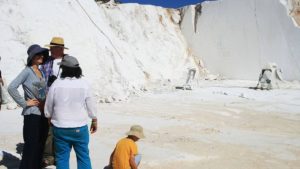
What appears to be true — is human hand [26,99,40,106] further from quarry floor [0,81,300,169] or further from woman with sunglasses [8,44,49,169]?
quarry floor [0,81,300,169]

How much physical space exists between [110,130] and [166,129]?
1.16 metres

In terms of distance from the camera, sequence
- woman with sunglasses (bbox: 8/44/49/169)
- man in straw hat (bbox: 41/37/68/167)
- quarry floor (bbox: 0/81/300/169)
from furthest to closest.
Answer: quarry floor (bbox: 0/81/300/169), man in straw hat (bbox: 41/37/68/167), woman with sunglasses (bbox: 8/44/49/169)

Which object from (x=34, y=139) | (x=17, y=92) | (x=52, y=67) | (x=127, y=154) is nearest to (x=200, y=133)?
(x=127, y=154)

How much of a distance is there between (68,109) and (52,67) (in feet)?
2.72

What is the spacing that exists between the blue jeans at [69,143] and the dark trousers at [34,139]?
40cm

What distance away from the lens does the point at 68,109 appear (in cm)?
357

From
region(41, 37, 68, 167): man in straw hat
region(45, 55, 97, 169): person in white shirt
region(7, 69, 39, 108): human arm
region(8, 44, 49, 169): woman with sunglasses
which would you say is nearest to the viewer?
region(45, 55, 97, 169): person in white shirt

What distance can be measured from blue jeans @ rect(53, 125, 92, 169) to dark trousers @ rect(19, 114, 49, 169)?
0.40 m

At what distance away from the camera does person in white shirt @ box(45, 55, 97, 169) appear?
356cm

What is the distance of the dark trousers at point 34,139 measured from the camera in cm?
395

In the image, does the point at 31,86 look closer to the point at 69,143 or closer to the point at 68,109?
the point at 68,109

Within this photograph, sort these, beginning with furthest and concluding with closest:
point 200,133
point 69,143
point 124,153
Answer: point 200,133
point 124,153
point 69,143

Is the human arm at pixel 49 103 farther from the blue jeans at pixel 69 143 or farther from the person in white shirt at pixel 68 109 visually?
the blue jeans at pixel 69 143

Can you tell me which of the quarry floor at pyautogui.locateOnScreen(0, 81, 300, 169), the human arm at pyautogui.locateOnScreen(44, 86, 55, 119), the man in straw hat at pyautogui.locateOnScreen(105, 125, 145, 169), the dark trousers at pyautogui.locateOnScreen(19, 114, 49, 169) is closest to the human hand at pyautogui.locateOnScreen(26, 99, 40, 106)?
the dark trousers at pyautogui.locateOnScreen(19, 114, 49, 169)
